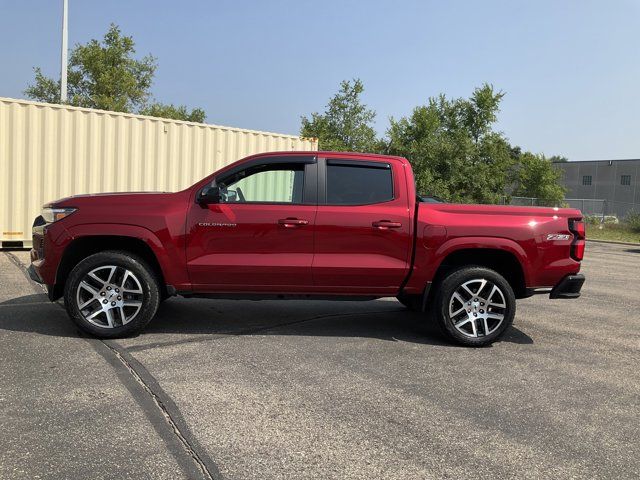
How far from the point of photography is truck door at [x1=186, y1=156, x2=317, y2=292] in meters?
5.36

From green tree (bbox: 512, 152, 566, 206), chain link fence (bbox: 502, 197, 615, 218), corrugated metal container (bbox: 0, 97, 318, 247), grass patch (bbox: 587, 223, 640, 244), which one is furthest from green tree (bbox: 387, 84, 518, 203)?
corrugated metal container (bbox: 0, 97, 318, 247)

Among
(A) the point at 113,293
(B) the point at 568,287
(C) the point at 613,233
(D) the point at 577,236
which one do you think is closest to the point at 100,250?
(A) the point at 113,293

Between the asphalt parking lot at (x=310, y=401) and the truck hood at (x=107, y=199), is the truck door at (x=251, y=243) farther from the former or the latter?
the asphalt parking lot at (x=310, y=401)

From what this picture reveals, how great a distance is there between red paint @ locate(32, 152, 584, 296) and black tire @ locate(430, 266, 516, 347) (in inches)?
9.3

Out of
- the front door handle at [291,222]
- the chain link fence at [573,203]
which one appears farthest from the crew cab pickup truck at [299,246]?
the chain link fence at [573,203]

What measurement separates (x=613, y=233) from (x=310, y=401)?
32.0 metres

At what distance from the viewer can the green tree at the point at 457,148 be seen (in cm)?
3497

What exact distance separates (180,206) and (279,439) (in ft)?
9.24

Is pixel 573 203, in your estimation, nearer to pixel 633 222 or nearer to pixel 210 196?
pixel 633 222

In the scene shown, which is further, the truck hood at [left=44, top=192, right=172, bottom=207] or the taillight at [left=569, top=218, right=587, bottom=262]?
the taillight at [left=569, top=218, right=587, bottom=262]

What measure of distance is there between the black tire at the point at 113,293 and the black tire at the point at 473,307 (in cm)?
279

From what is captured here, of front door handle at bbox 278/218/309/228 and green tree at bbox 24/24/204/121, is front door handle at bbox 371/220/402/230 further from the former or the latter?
green tree at bbox 24/24/204/121

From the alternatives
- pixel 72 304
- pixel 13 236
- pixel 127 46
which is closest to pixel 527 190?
pixel 127 46

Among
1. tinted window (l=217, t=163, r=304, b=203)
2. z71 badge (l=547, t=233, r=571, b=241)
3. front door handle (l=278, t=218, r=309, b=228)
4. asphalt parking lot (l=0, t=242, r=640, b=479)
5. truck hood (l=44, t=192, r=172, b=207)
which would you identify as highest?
tinted window (l=217, t=163, r=304, b=203)
